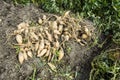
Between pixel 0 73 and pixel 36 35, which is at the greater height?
pixel 36 35

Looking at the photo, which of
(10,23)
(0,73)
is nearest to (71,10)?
A: (10,23)

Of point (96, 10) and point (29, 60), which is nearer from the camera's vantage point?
point (29, 60)

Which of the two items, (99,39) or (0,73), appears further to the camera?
(99,39)

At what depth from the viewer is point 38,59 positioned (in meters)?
3.13

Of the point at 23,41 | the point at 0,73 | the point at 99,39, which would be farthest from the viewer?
the point at 99,39

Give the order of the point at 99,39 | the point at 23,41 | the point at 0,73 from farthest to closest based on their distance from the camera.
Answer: the point at 99,39
the point at 23,41
the point at 0,73

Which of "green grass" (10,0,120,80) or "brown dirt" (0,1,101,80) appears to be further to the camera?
"green grass" (10,0,120,80)

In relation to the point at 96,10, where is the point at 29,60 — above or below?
below

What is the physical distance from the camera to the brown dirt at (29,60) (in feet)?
9.91

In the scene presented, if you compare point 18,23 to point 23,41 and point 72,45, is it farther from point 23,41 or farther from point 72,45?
point 72,45

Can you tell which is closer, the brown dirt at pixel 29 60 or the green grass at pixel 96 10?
the brown dirt at pixel 29 60

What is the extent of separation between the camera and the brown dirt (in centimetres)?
302

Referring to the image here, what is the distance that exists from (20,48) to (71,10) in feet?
3.09

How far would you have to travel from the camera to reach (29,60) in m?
3.10
